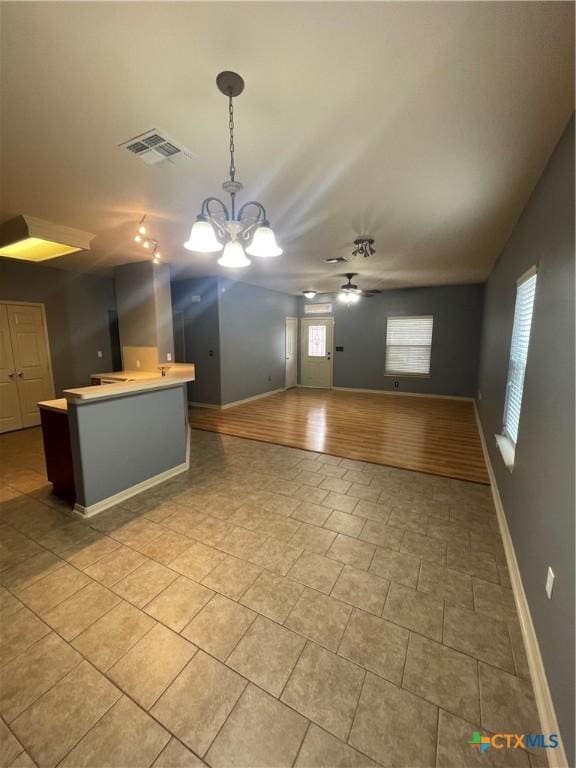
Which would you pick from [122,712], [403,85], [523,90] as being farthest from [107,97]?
[122,712]

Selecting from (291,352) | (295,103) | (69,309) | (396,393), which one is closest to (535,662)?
(295,103)

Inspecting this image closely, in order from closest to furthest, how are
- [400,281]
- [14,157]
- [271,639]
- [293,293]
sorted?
[271,639], [14,157], [400,281], [293,293]

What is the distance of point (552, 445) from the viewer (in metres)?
1.50

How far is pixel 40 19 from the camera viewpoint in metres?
1.18

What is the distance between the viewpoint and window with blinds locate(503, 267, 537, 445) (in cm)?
240

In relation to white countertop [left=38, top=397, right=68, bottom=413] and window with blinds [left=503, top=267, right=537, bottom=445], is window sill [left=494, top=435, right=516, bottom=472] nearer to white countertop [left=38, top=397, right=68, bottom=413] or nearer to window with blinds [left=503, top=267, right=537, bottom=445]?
window with blinds [left=503, top=267, right=537, bottom=445]

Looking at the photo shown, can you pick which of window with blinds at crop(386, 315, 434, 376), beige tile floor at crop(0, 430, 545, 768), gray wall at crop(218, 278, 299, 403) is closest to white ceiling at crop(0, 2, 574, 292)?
beige tile floor at crop(0, 430, 545, 768)

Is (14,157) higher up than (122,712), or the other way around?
(14,157)

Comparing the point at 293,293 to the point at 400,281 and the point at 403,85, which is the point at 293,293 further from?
the point at 403,85

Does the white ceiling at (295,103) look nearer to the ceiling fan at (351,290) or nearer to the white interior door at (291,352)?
the ceiling fan at (351,290)

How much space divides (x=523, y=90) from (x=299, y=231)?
2231 mm

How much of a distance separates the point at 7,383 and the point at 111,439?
361 centimetres

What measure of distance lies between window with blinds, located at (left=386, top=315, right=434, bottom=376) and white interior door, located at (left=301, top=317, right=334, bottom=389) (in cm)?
154

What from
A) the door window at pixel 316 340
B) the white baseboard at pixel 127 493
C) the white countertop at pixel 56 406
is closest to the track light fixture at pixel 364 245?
the white baseboard at pixel 127 493
